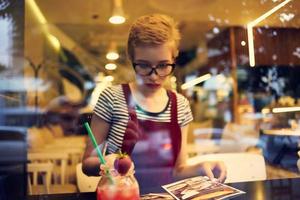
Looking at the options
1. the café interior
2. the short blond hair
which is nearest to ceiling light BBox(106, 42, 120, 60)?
the café interior

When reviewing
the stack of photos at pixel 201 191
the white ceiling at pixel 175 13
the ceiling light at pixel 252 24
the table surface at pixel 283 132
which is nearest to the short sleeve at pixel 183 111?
the stack of photos at pixel 201 191

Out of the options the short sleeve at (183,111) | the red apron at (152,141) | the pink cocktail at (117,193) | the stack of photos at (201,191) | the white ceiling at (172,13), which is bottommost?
the stack of photos at (201,191)

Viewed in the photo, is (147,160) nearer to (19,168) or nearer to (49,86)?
(19,168)

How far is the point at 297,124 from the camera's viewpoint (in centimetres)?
158

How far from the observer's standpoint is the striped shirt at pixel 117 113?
3.51 ft

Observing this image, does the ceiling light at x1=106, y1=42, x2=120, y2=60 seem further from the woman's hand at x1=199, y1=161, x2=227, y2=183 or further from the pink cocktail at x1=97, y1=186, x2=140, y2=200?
the pink cocktail at x1=97, y1=186, x2=140, y2=200

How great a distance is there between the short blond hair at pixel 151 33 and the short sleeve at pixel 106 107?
0.53 ft

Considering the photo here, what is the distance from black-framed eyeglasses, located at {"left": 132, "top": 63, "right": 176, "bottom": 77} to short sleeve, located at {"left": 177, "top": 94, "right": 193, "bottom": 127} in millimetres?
128

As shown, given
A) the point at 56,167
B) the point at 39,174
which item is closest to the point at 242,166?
the point at 39,174

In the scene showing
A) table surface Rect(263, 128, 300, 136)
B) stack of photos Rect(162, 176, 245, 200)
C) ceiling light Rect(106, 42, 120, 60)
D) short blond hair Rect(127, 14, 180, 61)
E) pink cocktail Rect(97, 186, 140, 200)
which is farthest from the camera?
ceiling light Rect(106, 42, 120, 60)

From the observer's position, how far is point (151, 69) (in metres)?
1.09

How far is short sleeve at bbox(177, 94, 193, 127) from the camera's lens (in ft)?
3.71

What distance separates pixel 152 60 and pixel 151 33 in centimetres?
9

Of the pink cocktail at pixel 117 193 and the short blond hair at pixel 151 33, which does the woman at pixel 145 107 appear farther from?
the pink cocktail at pixel 117 193
